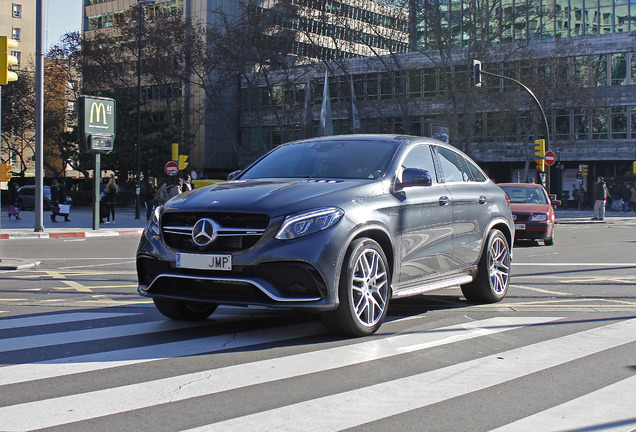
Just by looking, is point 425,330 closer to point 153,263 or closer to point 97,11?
point 153,263

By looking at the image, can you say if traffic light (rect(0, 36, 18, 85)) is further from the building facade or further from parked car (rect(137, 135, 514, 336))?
the building facade

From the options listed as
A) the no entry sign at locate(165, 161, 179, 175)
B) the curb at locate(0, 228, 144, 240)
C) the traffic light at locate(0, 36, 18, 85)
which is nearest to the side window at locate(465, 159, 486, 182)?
the traffic light at locate(0, 36, 18, 85)

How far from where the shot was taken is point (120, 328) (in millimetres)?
6668

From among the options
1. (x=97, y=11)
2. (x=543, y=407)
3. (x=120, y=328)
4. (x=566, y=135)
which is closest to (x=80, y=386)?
(x=120, y=328)

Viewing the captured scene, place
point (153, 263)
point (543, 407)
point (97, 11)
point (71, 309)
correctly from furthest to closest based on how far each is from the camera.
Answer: point (97, 11)
point (71, 309)
point (153, 263)
point (543, 407)

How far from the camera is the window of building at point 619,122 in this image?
5816cm

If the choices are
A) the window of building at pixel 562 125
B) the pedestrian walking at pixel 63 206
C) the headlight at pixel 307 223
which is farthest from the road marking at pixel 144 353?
the window of building at pixel 562 125

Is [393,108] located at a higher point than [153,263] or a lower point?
higher

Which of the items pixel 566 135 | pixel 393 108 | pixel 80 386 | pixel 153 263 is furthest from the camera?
pixel 393 108

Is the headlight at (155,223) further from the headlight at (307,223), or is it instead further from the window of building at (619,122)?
the window of building at (619,122)

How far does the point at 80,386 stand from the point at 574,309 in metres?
5.03

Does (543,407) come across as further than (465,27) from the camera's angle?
No

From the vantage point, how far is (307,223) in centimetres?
589

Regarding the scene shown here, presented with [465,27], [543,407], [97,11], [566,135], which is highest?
[97,11]
